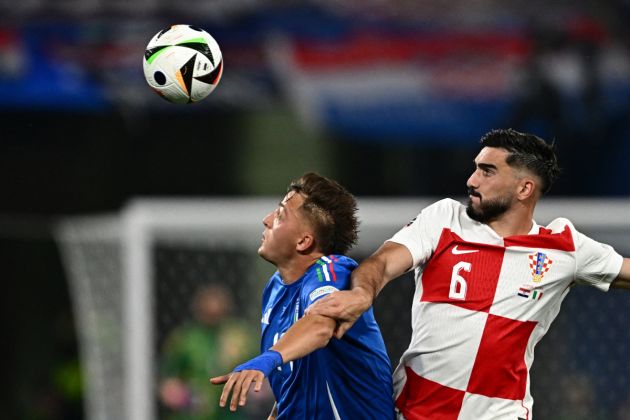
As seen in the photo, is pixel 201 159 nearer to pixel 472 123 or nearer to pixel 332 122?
pixel 332 122

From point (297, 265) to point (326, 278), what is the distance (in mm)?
341

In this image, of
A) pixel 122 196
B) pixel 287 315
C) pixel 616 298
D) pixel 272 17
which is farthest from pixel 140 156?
pixel 287 315

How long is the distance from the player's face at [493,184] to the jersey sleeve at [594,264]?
0.31m

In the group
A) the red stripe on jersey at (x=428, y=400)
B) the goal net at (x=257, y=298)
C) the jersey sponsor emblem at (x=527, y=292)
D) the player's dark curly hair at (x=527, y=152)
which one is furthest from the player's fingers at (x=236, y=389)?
the goal net at (x=257, y=298)

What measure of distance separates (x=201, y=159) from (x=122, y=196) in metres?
0.84

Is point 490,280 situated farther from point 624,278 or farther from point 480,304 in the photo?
point 624,278

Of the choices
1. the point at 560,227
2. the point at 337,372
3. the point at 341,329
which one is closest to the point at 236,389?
the point at 341,329

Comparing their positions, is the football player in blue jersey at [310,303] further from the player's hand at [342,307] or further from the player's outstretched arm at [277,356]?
the player's outstretched arm at [277,356]

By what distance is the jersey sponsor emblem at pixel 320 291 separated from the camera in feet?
12.8

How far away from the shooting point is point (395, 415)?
168 inches

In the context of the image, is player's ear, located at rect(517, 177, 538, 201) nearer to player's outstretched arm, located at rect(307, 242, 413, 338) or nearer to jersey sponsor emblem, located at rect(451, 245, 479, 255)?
jersey sponsor emblem, located at rect(451, 245, 479, 255)

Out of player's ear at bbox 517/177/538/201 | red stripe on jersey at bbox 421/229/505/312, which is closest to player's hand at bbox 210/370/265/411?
red stripe on jersey at bbox 421/229/505/312

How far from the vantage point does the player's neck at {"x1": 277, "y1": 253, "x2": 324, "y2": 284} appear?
14.1ft

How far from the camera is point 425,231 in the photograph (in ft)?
13.7
